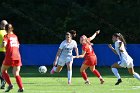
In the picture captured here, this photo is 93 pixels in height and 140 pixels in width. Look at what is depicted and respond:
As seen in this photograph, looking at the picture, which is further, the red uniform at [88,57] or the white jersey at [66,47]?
the red uniform at [88,57]

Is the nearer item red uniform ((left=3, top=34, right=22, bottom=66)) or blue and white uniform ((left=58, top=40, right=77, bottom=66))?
red uniform ((left=3, top=34, right=22, bottom=66))

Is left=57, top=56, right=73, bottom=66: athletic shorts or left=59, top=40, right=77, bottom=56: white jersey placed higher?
left=59, top=40, right=77, bottom=56: white jersey

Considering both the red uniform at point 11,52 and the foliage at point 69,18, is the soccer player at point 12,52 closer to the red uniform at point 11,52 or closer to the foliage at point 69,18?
the red uniform at point 11,52

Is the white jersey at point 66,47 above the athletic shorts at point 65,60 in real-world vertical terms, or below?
above

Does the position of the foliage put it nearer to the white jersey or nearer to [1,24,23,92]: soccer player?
the white jersey

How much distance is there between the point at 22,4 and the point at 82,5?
458 cm

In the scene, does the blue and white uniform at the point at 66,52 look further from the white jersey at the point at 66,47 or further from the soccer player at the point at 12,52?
the soccer player at the point at 12,52

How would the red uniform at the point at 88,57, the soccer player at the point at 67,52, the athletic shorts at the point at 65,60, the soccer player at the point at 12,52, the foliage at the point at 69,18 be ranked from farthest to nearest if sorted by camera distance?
the foliage at the point at 69,18 < the red uniform at the point at 88,57 < the athletic shorts at the point at 65,60 < the soccer player at the point at 67,52 < the soccer player at the point at 12,52

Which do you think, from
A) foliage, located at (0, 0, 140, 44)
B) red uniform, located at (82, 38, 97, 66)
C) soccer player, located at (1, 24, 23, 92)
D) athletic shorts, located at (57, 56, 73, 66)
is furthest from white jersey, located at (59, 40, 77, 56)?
foliage, located at (0, 0, 140, 44)

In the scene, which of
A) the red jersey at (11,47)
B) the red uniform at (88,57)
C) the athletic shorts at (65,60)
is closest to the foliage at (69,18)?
the red uniform at (88,57)

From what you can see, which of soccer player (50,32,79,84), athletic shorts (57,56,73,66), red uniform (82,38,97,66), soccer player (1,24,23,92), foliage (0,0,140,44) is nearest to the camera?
soccer player (1,24,23,92)

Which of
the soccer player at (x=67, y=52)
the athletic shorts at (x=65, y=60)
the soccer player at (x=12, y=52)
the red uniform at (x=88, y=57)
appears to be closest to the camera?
the soccer player at (x=12, y=52)

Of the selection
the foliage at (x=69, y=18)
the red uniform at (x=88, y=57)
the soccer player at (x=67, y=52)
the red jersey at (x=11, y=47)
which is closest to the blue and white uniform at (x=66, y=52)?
the soccer player at (x=67, y=52)

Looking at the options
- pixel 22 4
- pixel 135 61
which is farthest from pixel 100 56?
pixel 22 4
